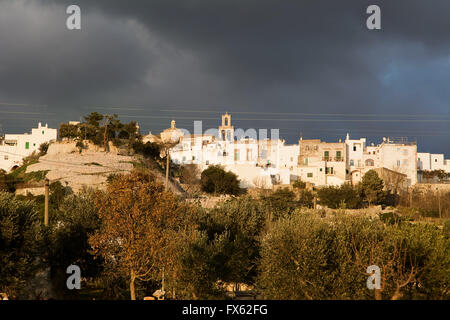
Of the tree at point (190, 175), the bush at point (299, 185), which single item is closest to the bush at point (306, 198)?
the bush at point (299, 185)

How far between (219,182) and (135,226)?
1451 inches

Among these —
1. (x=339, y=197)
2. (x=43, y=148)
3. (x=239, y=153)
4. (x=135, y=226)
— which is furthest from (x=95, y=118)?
(x=135, y=226)

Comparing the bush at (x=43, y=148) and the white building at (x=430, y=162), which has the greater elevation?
the bush at (x=43, y=148)

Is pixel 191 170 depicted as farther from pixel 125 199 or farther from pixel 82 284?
pixel 125 199

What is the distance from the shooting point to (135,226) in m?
18.8

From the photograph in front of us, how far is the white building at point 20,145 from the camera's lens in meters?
69.1

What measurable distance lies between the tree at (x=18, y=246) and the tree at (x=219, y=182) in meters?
36.6

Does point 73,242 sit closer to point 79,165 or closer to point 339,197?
point 79,165

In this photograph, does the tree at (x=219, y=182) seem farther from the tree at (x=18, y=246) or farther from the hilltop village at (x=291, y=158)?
the tree at (x=18, y=246)

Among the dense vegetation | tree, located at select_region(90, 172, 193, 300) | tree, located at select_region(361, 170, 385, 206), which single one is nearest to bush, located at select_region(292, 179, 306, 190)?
tree, located at select_region(361, 170, 385, 206)

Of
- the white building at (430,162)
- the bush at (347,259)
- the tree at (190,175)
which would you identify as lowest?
A: the bush at (347,259)

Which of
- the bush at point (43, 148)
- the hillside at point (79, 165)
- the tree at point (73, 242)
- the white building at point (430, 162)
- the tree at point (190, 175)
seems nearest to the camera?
the tree at point (73, 242)
